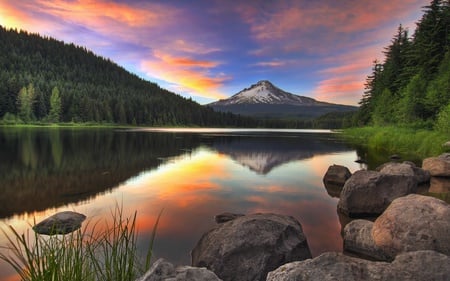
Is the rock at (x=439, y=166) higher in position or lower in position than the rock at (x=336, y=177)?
higher

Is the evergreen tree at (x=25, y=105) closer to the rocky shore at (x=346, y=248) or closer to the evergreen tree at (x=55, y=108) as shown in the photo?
the evergreen tree at (x=55, y=108)

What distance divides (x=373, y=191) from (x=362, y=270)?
29.6ft

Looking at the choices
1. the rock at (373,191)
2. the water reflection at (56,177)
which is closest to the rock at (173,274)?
the rock at (373,191)

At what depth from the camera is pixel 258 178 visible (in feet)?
74.3

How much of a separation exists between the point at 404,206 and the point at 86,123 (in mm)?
144701

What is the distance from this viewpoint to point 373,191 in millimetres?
12602

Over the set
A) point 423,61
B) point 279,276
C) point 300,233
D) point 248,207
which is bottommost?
point 248,207

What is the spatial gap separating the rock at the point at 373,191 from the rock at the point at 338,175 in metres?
6.23

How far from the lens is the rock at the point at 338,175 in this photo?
19375 mm

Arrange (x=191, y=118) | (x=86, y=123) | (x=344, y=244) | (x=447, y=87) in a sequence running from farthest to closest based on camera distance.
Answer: (x=191, y=118)
(x=86, y=123)
(x=447, y=87)
(x=344, y=244)

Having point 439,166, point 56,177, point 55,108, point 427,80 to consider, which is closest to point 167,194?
point 56,177

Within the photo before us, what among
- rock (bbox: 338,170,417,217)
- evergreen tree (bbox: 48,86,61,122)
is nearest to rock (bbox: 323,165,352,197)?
rock (bbox: 338,170,417,217)

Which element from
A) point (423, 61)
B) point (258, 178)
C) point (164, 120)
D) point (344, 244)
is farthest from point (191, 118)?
point (344, 244)

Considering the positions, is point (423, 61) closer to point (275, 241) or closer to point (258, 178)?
point (258, 178)
